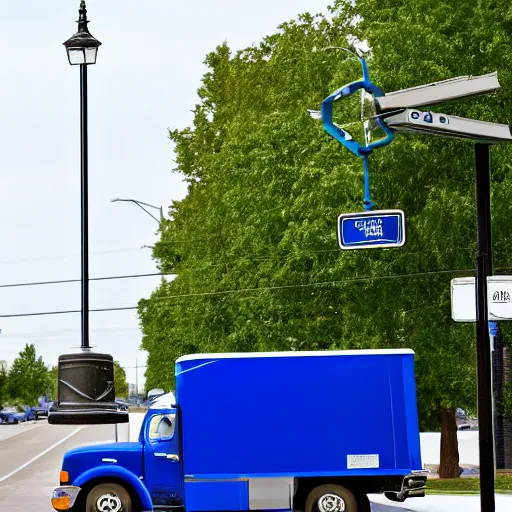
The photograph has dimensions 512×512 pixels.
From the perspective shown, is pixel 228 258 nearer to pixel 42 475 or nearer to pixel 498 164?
pixel 42 475

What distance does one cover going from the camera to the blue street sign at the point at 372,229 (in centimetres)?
1301

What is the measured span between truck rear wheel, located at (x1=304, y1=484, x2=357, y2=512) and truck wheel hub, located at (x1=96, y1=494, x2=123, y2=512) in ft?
9.75

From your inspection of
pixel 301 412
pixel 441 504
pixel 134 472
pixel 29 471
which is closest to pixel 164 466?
pixel 134 472

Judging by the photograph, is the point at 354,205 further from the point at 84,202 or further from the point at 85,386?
the point at 85,386

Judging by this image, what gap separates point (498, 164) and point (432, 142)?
159 centimetres

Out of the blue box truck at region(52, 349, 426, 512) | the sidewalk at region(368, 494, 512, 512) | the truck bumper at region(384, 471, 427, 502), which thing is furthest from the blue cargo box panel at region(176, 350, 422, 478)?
the sidewalk at region(368, 494, 512, 512)

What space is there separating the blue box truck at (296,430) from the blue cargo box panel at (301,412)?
2 cm

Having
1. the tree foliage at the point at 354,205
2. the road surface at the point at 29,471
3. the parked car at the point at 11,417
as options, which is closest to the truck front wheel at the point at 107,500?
the road surface at the point at 29,471

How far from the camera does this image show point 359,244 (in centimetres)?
1304

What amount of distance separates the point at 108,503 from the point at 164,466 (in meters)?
1.05

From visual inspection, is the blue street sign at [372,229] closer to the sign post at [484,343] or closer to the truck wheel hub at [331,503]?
the sign post at [484,343]

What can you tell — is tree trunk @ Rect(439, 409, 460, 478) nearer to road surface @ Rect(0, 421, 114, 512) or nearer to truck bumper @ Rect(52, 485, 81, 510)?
road surface @ Rect(0, 421, 114, 512)

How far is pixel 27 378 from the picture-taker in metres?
158

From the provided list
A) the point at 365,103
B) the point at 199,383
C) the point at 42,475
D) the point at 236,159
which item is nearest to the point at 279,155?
the point at 236,159
